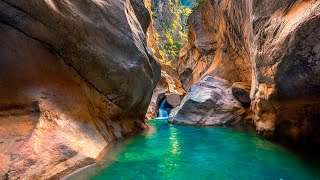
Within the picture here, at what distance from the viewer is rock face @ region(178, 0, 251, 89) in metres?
13.8

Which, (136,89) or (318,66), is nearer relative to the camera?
(318,66)

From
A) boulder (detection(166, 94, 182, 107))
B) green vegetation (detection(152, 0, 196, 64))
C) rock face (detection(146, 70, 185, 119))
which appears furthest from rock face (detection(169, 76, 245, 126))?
green vegetation (detection(152, 0, 196, 64))

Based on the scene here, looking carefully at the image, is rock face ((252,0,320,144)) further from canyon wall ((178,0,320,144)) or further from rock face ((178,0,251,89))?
rock face ((178,0,251,89))

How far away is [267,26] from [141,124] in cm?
810

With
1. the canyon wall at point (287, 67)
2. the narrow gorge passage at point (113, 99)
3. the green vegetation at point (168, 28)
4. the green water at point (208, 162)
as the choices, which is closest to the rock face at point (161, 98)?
the narrow gorge passage at point (113, 99)

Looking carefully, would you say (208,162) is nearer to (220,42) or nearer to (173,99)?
(220,42)

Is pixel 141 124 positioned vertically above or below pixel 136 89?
below

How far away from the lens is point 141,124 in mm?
13016

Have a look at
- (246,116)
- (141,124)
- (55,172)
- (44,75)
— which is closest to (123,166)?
(55,172)

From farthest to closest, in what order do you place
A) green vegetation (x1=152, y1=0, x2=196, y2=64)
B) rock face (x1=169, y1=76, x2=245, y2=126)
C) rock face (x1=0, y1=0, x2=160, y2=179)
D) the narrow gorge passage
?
1. green vegetation (x1=152, y1=0, x2=196, y2=64)
2. rock face (x1=169, y1=76, x2=245, y2=126)
3. the narrow gorge passage
4. rock face (x1=0, y1=0, x2=160, y2=179)

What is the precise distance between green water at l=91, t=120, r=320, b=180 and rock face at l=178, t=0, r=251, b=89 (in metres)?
6.03

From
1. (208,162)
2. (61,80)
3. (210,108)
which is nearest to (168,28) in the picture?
(210,108)

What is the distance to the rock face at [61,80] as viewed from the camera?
15.8 feet

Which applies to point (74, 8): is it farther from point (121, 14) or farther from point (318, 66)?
point (318, 66)
